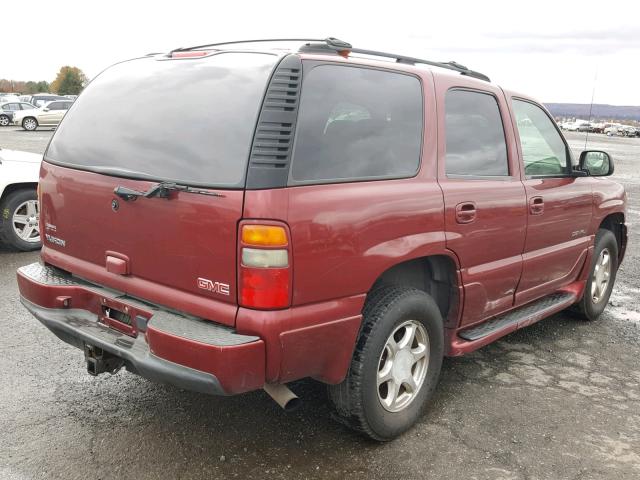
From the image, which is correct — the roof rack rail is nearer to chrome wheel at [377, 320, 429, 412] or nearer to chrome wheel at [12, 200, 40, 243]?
chrome wheel at [377, 320, 429, 412]

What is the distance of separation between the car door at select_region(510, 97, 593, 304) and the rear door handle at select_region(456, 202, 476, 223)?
69cm

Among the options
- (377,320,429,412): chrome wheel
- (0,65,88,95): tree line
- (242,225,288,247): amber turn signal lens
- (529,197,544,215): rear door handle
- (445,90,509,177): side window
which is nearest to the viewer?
(242,225,288,247): amber turn signal lens

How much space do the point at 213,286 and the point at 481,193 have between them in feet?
5.70

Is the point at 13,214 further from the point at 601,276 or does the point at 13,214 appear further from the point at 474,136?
the point at 601,276

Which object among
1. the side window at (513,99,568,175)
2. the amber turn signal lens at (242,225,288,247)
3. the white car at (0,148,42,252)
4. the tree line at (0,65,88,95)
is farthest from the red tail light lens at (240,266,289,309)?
the tree line at (0,65,88,95)

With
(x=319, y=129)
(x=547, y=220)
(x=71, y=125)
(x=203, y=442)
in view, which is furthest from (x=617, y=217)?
(x=71, y=125)

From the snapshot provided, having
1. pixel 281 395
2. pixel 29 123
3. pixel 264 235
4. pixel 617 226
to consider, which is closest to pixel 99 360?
pixel 281 395

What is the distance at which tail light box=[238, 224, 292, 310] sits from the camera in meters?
2.46

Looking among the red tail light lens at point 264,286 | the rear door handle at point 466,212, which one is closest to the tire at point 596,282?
the rear door handle at point 466,212

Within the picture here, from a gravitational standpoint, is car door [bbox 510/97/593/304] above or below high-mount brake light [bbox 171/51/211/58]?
below

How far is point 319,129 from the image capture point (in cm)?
267

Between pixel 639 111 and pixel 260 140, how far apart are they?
4.08 meters

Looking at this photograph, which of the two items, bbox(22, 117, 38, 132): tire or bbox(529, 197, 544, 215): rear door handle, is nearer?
bbox(529, 197, 544, 215): rear door handle

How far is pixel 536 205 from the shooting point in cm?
398
